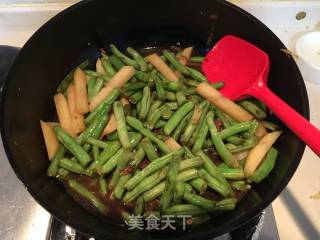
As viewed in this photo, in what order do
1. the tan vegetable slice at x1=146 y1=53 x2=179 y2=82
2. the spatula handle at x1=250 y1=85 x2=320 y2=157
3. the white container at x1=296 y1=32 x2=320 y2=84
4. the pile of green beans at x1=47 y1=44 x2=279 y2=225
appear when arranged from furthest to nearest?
the white container at x1=296 y1=32 x2=320 y2=84, the tan vegetable slice at x1=146 y1=53 x2=179 y2=82, the pile of green beans at x1=47 y1=44 x2=279 y2=225, the spatula handle at x1=250 y1=85 x2=320 y2=157

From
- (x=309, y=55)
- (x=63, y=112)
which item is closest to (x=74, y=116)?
(x=63, y=112)

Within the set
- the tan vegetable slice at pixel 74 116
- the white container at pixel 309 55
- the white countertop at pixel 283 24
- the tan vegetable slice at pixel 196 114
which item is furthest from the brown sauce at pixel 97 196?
the white container at pixel 309 55

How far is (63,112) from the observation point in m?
1.32

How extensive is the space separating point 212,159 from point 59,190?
20.5 inches

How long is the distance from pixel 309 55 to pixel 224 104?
0.57 m

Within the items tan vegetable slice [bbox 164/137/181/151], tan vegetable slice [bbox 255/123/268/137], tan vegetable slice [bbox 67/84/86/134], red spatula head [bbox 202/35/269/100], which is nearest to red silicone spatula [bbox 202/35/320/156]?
red spatula head [bbox 202/35/269/100]

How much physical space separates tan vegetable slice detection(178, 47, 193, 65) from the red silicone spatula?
8 centimetres

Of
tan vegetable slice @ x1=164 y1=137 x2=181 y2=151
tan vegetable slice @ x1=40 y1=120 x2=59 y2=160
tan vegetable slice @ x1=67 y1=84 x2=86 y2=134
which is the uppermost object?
tan vegetable slice @ x1=164 y1=137 x2=181 y2=151

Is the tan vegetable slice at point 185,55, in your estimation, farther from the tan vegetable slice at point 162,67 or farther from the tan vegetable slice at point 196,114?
the tan vegetable slice at point 196,114

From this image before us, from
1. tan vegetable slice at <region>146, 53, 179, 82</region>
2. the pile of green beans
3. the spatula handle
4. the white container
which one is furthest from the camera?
the white container

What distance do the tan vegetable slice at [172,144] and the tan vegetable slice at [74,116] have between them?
30 centimetres

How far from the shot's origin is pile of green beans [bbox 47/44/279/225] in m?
1.15

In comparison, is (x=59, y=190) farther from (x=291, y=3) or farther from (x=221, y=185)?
(x=291, y=3)

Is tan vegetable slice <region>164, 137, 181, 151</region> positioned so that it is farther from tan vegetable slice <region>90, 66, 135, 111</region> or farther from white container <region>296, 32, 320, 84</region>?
white container <region>296, 32, 320, 84</region>
